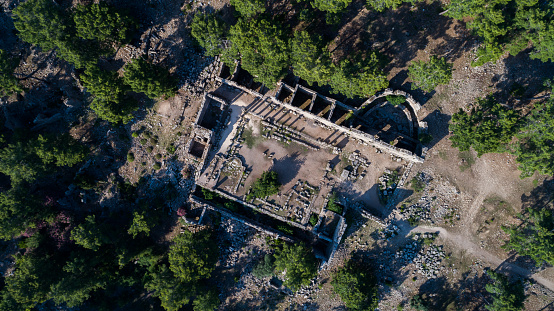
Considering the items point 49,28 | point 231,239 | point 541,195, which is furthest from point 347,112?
point 49,28

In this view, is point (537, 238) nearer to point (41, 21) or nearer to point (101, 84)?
point (101, 84)

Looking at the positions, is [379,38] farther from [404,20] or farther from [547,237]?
[547,237]

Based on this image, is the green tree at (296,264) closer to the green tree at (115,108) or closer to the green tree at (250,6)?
the green tree at (115,108)

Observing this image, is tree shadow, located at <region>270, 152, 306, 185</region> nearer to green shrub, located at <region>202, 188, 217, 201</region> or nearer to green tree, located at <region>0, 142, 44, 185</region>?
green shrub, located at <region>202, 188, 217, 201</region>

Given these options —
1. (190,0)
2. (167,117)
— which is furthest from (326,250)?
(190,0)

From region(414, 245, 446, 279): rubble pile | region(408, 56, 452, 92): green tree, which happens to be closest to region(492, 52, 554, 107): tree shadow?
region(408, 56, 452, 92): green tree

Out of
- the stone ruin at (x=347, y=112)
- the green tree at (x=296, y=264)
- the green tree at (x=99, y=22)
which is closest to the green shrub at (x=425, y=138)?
the stone ruin at (x=347, y=112)
